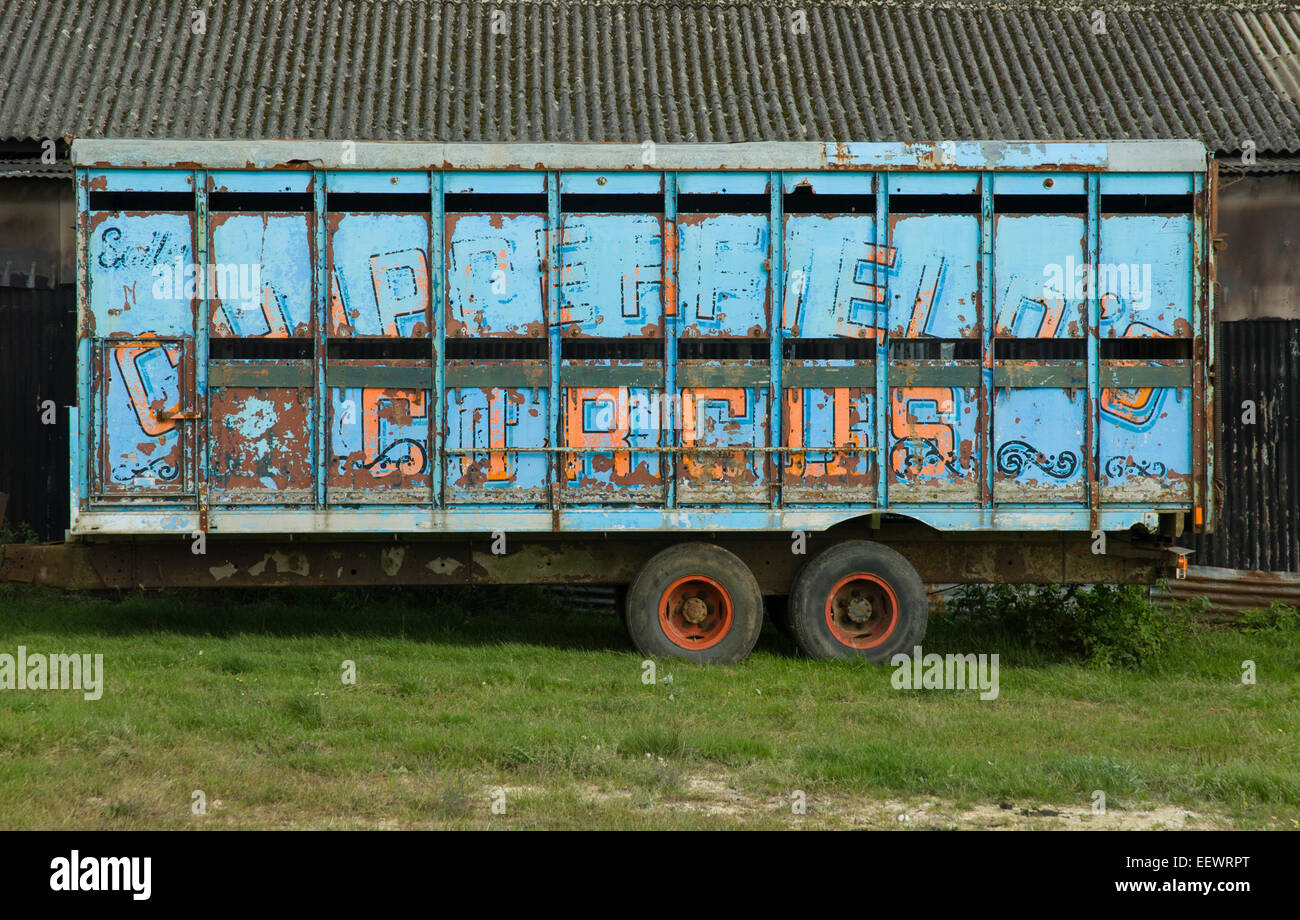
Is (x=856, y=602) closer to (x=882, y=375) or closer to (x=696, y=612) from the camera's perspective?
(x=696, y=612)

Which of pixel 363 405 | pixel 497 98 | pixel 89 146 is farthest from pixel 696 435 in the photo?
pixel 497 98

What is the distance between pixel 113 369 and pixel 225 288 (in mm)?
903

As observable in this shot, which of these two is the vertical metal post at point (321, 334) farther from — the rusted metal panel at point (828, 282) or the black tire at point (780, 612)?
the black tire at point (780, 612)

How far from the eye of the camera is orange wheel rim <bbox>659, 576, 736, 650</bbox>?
9125 millimetres

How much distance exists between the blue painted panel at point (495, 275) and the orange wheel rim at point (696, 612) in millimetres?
2037

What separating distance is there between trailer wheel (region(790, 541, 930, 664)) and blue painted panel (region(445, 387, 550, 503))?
2012mm

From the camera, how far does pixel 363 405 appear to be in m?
8.80

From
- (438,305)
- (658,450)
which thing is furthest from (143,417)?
(658,450)

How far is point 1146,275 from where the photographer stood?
9031mm

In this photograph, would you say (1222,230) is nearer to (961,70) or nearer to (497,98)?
(961,70)

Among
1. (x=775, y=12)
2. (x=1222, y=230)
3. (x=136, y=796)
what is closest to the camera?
(x=136, y=796)

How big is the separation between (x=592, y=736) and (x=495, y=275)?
3.50 m

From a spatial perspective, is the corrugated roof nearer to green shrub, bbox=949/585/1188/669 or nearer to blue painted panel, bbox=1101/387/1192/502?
blue painted panel, bbox=1101/387/1192/502

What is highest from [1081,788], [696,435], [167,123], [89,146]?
[167,123]
